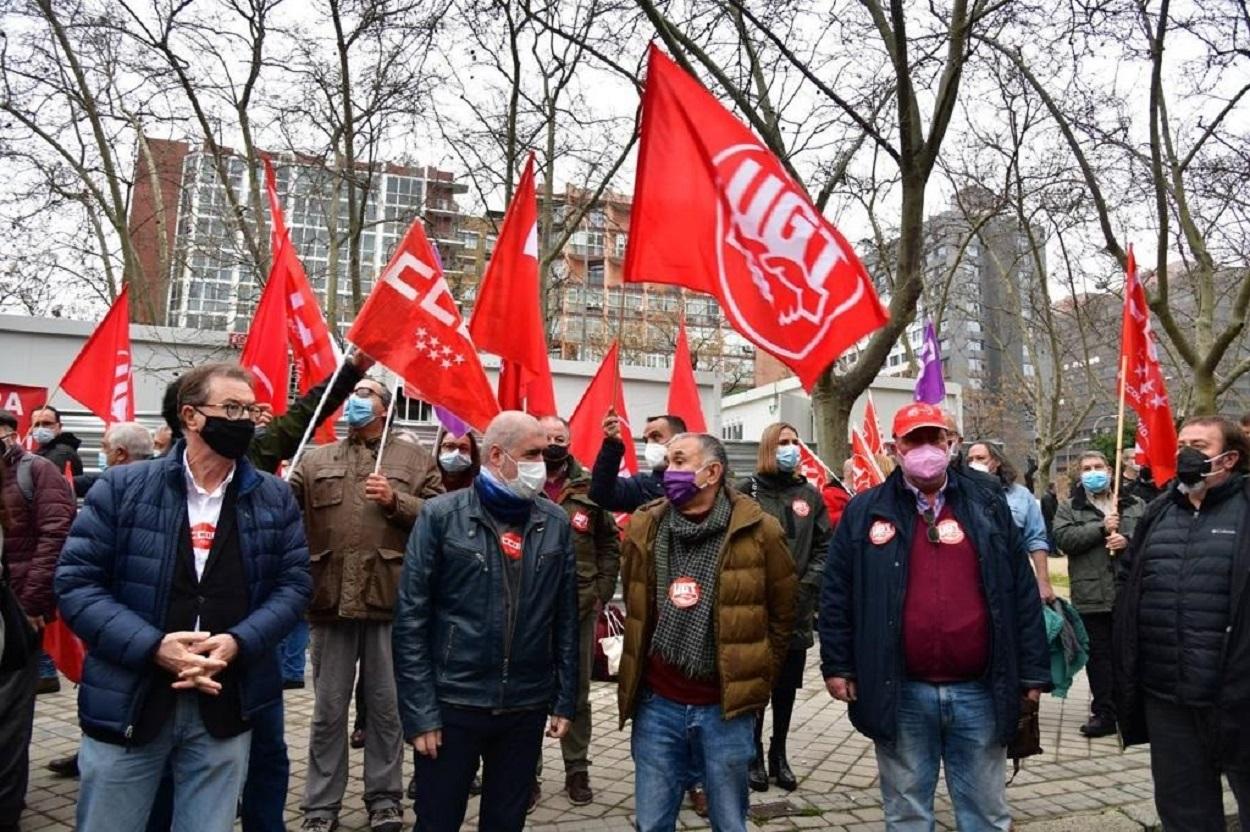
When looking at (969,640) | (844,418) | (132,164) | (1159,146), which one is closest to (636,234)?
(969,640)

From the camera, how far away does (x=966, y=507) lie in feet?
12.3

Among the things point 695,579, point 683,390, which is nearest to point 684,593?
point 695,579

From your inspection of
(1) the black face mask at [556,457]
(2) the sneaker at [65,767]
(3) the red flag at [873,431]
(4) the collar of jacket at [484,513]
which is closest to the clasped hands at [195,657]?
(4) the collar of jacket at [484,513]

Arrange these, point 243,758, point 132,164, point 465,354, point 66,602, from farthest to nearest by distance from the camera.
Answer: point 132,164 → point 465,354 → point 243,758 → point 66,602

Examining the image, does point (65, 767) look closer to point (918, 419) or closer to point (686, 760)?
point (686, 760)

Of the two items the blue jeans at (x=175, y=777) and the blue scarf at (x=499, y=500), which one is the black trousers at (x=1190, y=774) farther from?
the blue jeans at (x=175, y=777)

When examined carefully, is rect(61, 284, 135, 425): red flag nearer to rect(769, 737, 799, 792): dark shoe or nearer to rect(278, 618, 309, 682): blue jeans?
rect(278, 618, 309, 682): blue jeans

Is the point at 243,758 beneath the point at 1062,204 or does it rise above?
beneath

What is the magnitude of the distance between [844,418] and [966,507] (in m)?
7.23

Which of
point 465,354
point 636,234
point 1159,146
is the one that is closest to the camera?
point 636,234

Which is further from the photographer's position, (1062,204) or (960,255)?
(960,255)

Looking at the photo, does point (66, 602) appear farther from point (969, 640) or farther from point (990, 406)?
point (990, 406)

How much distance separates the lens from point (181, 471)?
3.13 m

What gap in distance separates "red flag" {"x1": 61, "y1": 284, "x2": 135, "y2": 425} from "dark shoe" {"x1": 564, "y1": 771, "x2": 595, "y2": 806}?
18.6 ft
